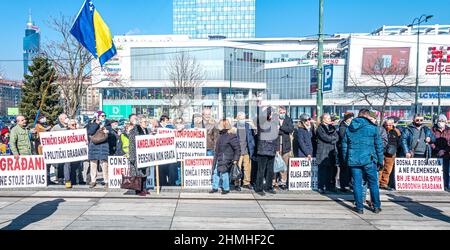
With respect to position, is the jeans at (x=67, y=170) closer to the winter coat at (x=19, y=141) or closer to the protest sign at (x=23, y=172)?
the protest sign at (x=23, y=172)

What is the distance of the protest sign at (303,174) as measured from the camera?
8.99 m

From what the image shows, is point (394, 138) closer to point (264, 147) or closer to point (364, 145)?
point (364, 145)

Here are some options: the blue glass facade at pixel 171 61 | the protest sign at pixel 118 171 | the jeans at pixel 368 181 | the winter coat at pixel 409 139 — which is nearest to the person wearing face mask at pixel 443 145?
the winter coat at pixel 409 139

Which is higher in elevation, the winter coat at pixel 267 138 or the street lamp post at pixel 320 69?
the street lamp post at pixel 320 69

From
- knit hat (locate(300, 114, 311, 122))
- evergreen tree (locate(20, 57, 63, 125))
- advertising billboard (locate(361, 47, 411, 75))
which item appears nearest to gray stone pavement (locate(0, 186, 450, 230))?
knit hat (locate(300, 114, 311, 122))

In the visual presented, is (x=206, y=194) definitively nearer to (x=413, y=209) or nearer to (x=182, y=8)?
(x=413, y=209)

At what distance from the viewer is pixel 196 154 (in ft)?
31.9

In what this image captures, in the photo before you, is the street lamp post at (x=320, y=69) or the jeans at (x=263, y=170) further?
the street lamp post at (x=320, y=69)

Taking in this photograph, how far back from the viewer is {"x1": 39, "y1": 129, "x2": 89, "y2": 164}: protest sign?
863cm

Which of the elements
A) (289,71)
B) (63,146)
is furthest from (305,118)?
(289,71)

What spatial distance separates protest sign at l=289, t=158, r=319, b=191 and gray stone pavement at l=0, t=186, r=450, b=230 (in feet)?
1.45

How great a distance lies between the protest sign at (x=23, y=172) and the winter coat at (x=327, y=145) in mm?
7123

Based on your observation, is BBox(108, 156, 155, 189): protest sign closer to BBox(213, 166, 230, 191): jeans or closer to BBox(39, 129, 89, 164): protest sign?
BBox(39, 129, 89, 164): protest sign
